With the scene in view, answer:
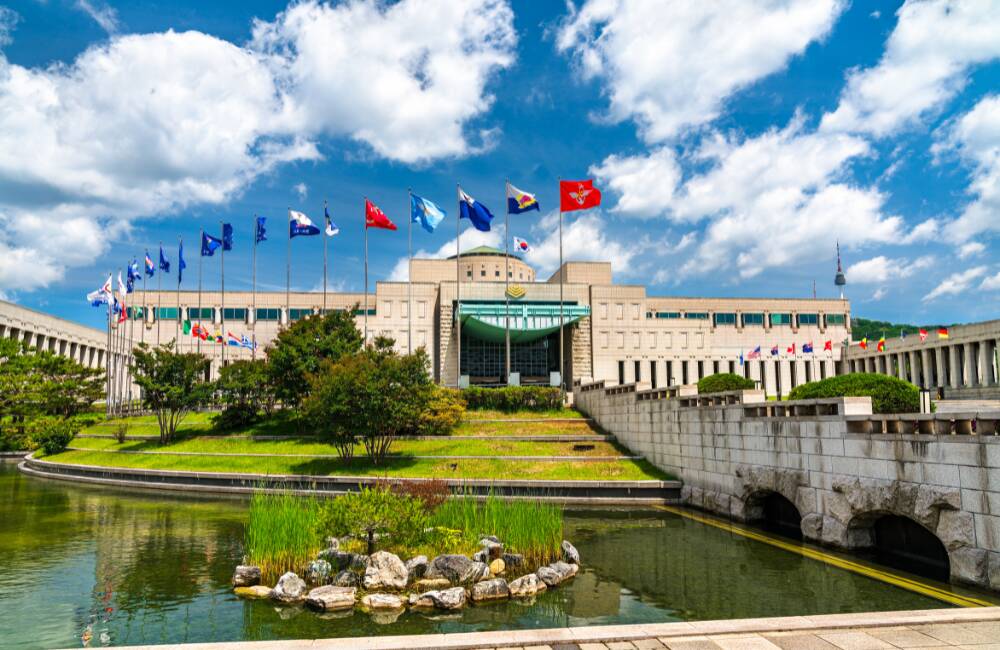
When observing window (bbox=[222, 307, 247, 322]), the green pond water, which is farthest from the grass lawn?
window (bbox=[222, 307, 247, 322])

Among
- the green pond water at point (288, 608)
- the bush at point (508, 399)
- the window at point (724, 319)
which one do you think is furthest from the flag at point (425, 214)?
the window at point (724, 319)

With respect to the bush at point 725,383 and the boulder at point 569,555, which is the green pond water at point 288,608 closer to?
the boulder at point 569,555

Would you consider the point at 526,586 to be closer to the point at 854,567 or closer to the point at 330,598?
the point at 330,598

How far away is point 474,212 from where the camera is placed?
4447 centimetres

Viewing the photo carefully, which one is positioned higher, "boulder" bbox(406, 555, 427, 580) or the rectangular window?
the rectangular window

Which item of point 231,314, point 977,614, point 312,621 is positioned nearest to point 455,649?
point 312,621

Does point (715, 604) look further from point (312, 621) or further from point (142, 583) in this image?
point (142, 583)

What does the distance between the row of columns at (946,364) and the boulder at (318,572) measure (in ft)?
186

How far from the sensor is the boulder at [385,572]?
1506 cm

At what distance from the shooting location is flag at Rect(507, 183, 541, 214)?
45.5 meters

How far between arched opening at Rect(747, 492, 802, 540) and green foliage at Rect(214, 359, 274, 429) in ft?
112

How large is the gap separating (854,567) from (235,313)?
71130mm

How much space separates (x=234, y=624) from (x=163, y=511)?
57.2 ft

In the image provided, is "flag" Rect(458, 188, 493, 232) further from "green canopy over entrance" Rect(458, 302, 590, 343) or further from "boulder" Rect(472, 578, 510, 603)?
"boulder" Rect(472, 578, 510, 603)
